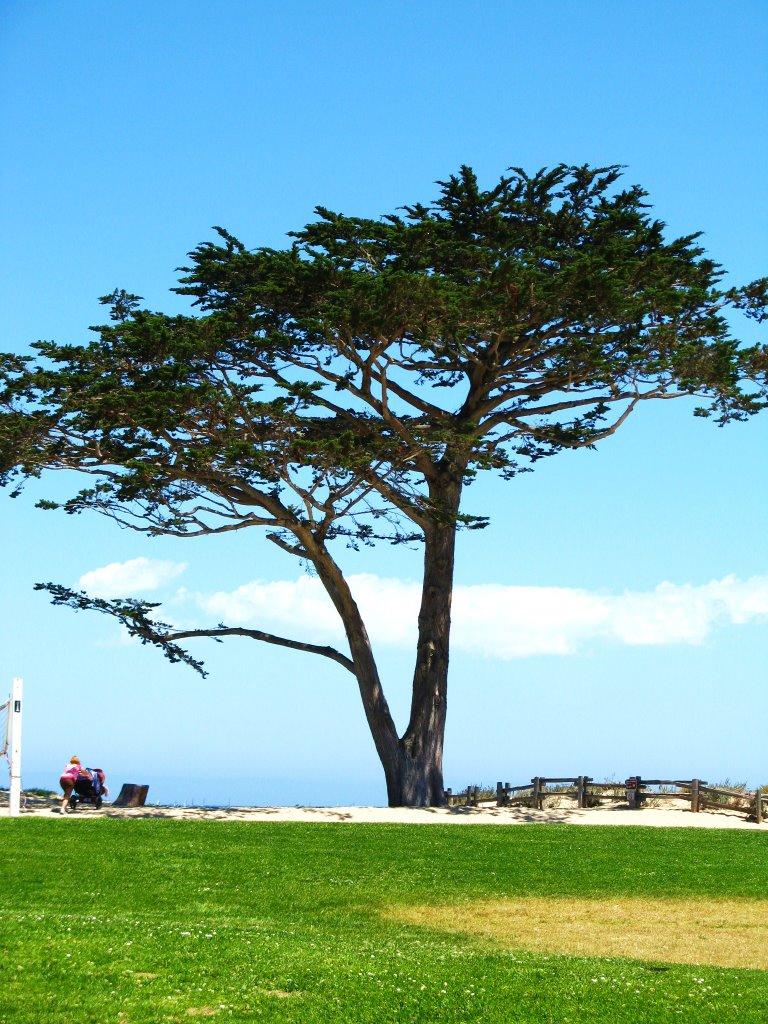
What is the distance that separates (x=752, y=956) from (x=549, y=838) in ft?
34.6

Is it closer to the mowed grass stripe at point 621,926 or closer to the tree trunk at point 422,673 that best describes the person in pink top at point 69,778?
the tree trunk at point 422,673

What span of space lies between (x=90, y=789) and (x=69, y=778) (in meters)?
1.50

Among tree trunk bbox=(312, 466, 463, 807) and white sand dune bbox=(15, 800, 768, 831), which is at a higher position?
tree trunk bbox=(312, 466, 463, 807)

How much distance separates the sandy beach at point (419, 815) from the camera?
29359mm

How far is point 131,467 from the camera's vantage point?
3045 cm

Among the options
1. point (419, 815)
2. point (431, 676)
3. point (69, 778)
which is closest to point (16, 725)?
point (69, 778)

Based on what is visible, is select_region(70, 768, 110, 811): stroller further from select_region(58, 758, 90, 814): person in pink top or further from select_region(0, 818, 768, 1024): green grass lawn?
select_region(0, 818, 768, 1024): green grass lawn

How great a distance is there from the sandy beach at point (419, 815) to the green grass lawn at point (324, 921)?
1.65 metres

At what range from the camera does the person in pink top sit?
29094 mm

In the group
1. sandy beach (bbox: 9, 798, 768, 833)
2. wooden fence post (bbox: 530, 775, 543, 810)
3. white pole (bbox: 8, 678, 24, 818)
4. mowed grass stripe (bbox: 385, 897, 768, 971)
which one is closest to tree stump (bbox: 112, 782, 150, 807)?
sandy beach (bbox: 9, 798, 768, 833)

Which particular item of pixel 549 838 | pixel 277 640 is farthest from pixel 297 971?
pixel 277 640

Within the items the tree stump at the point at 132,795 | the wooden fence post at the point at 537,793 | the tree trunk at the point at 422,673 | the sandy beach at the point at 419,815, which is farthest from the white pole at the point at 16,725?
the wooden fence post at the point at 537,793

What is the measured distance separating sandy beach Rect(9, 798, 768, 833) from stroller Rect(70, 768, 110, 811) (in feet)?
0.89

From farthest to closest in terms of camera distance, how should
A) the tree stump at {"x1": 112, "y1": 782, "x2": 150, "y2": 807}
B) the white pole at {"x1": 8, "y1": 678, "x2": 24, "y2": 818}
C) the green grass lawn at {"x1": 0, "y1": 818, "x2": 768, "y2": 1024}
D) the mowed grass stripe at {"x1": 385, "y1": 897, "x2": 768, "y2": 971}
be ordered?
1. the tree stump at {"x1": 112, "y1": 782, "x2": 150, "y2": 807}
2. the white pole at {"x1": 8, "y1": 678, "x2": 24, "y2": 818}
3. the mowed grass stripe at {"x1": 385, "y1": 897, "x2": 768, "y2": 971}
4. the green grass lawn at {"x1": 0, "y1": 818, "x2": 768, "y2": 1024}
